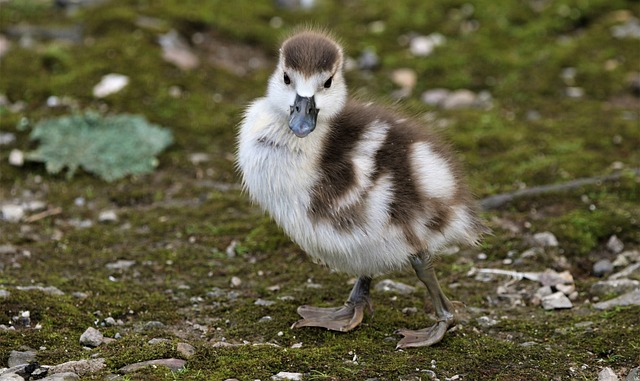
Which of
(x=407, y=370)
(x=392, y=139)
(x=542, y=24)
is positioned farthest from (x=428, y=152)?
(x=542, y=24)

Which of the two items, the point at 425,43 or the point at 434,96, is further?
the point at 425,43

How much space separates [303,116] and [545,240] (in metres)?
2.63

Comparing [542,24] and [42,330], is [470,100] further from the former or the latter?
[42,330]

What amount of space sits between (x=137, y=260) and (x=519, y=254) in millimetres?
2799

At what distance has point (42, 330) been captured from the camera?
534 cm

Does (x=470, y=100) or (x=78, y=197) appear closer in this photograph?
(x=78, y=197)

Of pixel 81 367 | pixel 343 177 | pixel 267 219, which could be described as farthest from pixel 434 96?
pixel 81 367

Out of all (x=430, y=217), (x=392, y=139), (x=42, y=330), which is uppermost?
(x=392, y=139)

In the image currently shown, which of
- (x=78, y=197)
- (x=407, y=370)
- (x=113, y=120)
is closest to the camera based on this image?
(x=407, y=370)

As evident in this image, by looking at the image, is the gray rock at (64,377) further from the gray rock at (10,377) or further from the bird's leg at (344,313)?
the bird's leg at (344,313)

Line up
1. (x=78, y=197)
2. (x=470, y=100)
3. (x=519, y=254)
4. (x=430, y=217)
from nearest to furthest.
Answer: (x=430, y=217)
(x=519, y=254)
(x=78, y=197)
(x=470, y=100)

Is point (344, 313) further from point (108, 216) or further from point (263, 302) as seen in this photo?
point (108, 216)

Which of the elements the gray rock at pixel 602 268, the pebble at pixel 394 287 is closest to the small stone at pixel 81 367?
the pebble at pixel 394 287

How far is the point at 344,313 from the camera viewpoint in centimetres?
568
